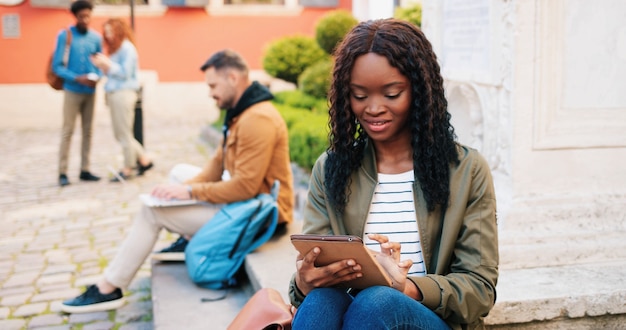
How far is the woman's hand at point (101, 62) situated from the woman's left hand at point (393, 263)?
6947 millimetres

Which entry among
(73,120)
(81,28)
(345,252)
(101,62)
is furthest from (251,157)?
(81,28)

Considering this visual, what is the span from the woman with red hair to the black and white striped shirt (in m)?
6.68

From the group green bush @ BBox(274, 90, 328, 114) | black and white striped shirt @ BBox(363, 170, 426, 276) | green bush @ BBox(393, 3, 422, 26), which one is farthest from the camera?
green bush @ BBox(274, 90, 328, 114)

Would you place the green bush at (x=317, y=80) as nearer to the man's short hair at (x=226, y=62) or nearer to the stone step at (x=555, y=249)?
the man's short hair at (x=226, y=62)

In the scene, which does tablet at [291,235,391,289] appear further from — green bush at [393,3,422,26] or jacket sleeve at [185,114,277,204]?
green bush at [393,3,422,26]

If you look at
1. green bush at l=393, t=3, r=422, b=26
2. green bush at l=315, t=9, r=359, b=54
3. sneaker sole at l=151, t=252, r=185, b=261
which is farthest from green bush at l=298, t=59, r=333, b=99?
sneaker sole at l=151, t=252, r=185, b=261

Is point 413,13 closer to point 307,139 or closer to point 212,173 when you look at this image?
point 307,139

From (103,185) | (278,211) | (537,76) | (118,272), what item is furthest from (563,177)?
(103,185)

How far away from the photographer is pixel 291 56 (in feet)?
41.9

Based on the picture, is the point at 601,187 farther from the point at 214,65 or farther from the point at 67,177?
the point at 67,177

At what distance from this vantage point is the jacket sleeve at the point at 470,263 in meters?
2.34

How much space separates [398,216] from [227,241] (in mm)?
2014

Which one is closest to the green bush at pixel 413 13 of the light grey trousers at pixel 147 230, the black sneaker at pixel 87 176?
the light grey trousers at pixel 147 230

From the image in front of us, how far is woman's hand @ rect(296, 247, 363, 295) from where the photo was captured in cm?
225
